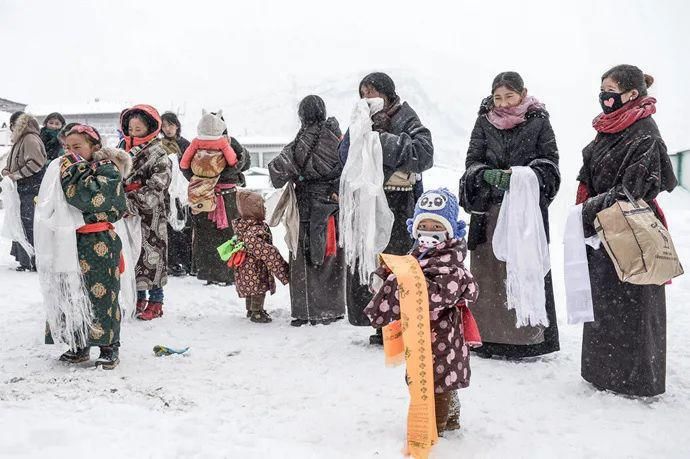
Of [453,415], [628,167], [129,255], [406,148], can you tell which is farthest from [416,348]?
[129,255]

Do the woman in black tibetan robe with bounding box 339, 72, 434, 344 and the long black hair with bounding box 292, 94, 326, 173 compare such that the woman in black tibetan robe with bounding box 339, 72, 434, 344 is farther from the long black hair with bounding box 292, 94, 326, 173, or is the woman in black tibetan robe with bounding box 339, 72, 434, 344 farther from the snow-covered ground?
the snow-covered ground

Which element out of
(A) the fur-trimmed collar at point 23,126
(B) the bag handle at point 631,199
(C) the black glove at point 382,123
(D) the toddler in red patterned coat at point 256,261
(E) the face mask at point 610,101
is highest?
(A) the fur-trimmed collar at point 23,126

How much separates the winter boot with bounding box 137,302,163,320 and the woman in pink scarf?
121 inches

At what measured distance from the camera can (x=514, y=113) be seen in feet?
14.2

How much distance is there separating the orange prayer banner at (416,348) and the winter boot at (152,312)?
3536 mm

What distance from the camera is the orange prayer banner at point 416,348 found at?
288cm

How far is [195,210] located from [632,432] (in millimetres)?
5215

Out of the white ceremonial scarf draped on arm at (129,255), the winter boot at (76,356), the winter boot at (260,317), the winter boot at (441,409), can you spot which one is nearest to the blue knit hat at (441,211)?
the winter boot at (441,409)

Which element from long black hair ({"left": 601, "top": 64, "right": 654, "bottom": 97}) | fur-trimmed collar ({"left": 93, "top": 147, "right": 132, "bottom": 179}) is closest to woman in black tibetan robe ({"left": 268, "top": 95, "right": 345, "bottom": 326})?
fur-trimmed collar ({"left": 93, "top": 147, "right": 132, "bottom": 179})

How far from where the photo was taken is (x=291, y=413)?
3.51m

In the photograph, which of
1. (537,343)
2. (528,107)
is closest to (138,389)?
(537,343)

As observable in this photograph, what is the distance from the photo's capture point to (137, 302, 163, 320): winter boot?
18.8ft

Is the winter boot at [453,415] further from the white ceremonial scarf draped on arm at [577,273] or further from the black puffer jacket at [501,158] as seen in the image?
the black puffer jacket at [501,158]

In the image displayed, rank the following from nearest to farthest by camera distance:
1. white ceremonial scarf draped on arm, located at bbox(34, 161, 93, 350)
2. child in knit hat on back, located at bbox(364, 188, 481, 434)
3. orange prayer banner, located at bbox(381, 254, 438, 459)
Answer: orange prayer banner, located at bbox(381, 254, 438, 459) < child in knit hat on back, located at bbox(364, 188, 481, 434) < white ceremonial scarf draped on arm, located at bbox(34, 161, 93, 350)
